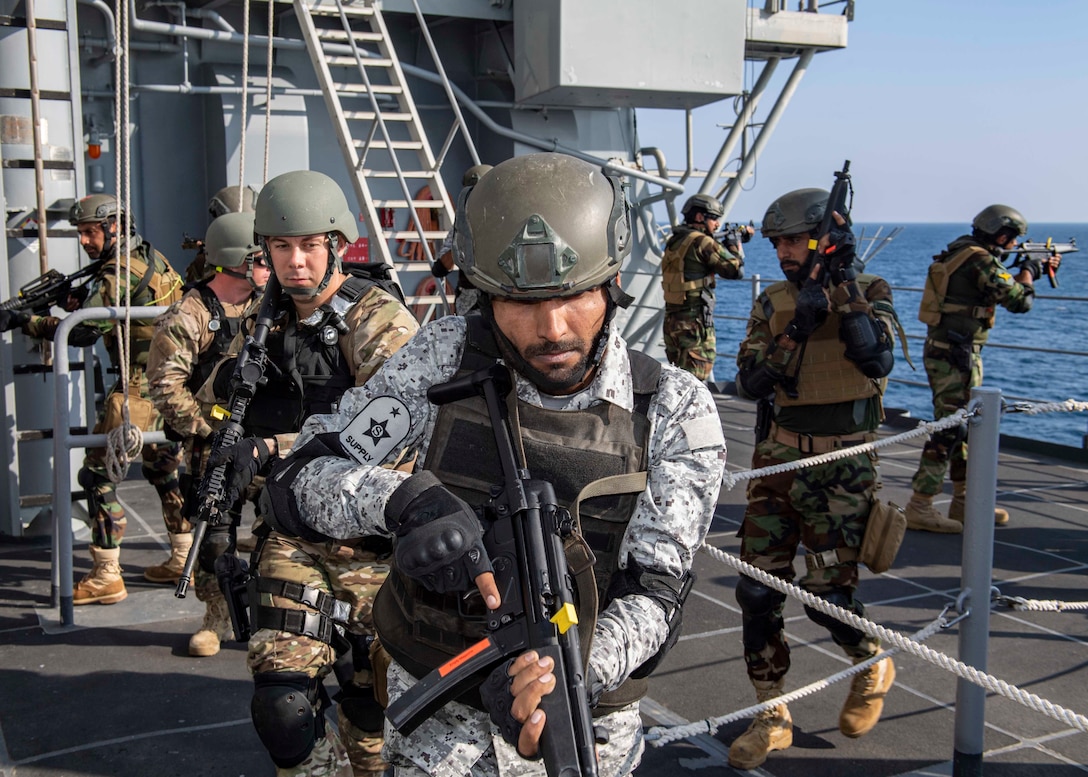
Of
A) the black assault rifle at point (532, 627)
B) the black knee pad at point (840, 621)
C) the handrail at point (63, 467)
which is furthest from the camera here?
the handrail at point (63, 467)

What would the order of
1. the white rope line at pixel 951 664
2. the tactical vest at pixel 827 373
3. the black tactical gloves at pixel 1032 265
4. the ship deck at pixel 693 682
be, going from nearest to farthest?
the white rope line at pixel 951 664
the ship deck at pixel 693 682
the tactical vest at pixel 827 373
the black tactical gloves at pixel 1032 265

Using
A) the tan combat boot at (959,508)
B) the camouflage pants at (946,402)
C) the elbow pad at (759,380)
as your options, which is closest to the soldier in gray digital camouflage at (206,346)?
the elbow pad at (759,380)

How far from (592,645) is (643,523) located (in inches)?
12.3

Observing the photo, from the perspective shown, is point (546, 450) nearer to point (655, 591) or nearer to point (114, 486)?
point (655, 591)

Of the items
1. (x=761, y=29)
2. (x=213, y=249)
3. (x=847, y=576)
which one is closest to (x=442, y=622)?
(x=847, y=576)

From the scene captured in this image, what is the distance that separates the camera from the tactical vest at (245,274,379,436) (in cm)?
369

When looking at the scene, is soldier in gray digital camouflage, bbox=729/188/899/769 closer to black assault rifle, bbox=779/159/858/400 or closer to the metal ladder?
black assault rifle, bbox=779/159/858/400

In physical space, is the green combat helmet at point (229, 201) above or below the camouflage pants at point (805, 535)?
above

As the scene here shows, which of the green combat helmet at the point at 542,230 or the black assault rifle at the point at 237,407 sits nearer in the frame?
the green combat helmet at the point at 542,230

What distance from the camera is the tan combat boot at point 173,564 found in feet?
19.1

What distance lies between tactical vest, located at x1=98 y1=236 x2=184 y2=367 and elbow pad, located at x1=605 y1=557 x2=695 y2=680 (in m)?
4.34

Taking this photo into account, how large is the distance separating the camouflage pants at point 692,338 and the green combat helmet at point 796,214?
523 centimetres

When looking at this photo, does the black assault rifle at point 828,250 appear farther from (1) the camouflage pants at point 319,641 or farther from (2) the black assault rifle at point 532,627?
(2) the black assault rifle at point 532,627

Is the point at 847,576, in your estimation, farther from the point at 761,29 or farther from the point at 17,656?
the point at 761,29
